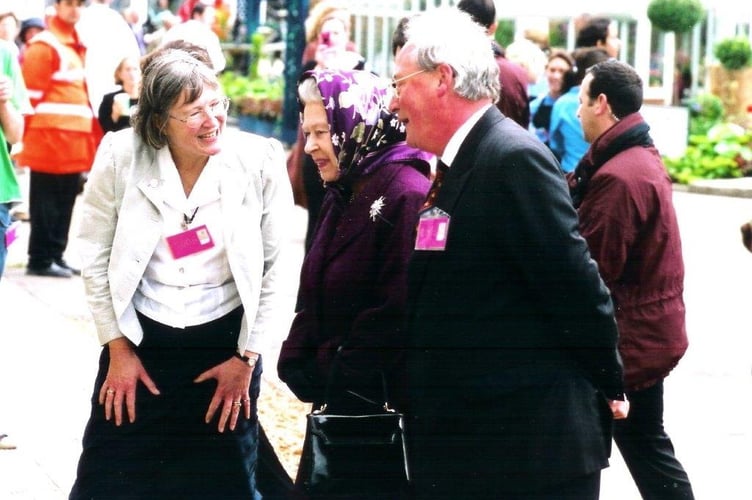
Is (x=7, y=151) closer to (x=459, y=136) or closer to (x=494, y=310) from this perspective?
(x=459, y=136)

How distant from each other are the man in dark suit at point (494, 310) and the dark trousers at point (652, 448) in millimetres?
1590

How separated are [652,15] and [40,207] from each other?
10.3 m

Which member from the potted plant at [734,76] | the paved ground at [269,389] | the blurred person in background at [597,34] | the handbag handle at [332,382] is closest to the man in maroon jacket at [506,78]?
the paved ground at [269,389]

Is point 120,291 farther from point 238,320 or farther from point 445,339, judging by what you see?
point 445,339

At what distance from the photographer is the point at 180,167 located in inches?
163

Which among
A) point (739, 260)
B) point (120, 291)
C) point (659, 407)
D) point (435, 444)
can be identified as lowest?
point (739, 260)

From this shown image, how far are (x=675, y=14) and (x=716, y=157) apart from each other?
6.77ft

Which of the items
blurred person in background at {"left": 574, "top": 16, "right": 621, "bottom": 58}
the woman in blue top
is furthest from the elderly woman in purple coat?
blurred person in background at {"left": 574, "top": 16, "right": 621, "bottom": 58}

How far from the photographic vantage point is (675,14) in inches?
711

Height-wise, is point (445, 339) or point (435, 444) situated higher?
point (445, 339)

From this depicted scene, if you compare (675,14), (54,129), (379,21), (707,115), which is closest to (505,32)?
(379,21)

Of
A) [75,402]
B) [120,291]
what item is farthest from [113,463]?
[75,402]

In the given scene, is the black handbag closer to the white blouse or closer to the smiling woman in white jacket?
the smiling woman in white jacket

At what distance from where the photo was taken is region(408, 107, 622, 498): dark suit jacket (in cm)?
344
